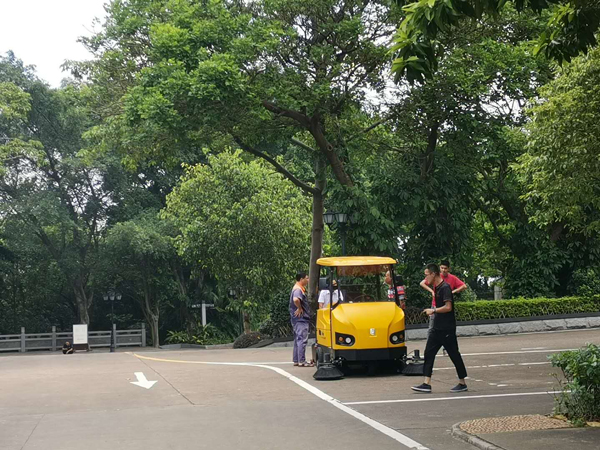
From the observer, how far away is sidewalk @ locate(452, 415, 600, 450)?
25.8ft

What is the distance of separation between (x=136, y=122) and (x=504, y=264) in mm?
18208

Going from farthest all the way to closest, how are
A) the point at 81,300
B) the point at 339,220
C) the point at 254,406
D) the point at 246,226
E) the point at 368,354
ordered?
1. the point at 81,300
2. the point at 246,226
3. the point at 339,220
4. the point at 368,354
5. the point at 254,406

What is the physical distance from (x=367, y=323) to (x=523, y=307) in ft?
48.6

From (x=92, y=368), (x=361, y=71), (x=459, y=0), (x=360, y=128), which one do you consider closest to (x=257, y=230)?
(x=360, y=128)

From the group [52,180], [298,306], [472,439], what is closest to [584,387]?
[472,439]

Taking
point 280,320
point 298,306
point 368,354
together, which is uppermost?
point 298,306

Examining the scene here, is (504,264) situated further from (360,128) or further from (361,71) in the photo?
(361,71)

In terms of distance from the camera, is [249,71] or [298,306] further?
[249,71]

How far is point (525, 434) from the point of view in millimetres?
8438

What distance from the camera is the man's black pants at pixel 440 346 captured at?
12672 millimetres

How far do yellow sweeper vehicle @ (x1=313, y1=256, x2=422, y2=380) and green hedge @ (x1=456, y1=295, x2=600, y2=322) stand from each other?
41.2ft

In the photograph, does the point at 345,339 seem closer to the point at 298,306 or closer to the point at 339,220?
Result: the point at 298,306

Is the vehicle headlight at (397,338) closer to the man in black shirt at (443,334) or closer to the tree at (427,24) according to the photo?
the man in black shirt at (443,334)

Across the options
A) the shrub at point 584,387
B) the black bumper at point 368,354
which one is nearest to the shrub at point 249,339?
the black bumper at point 368,354
